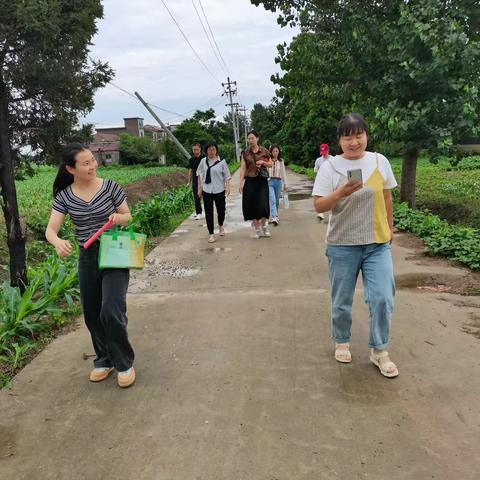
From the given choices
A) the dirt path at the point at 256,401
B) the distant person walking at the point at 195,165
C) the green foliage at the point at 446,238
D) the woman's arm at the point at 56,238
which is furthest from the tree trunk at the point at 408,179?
the woman's arm at the point at 56,238

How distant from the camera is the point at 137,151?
57.0 metres

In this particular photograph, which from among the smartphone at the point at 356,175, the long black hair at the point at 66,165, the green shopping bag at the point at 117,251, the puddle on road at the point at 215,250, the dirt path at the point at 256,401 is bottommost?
the puddle on road at the point at 215,250

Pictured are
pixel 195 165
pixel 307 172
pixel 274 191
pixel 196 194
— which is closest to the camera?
pixel 274 191

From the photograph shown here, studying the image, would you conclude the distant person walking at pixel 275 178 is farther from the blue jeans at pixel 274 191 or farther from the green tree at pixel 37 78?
the green tree at pixel 37 78

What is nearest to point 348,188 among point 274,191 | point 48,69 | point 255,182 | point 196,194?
point 48,69

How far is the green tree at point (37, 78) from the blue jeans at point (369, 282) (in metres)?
3.80

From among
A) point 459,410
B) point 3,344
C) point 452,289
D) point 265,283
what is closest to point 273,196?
point 265,283

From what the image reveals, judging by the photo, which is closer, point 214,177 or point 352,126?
point 352,126

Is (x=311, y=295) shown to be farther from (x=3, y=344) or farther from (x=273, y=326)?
(x=3, y=344)

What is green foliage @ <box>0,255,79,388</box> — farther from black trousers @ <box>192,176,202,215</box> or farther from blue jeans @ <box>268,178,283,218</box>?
black trousers @ <box>192,176,202,215</box>

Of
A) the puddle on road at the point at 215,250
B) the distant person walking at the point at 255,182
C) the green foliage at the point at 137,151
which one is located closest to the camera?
the puddle on road at the point at 215,250

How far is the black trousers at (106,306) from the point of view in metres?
3.28

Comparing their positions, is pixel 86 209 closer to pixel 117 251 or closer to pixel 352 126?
pixel 117 251

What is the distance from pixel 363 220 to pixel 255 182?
16.7 feet
